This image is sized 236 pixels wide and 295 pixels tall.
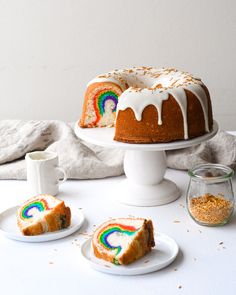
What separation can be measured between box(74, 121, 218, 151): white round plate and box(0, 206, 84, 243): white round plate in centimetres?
16

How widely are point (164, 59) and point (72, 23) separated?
0.45 m

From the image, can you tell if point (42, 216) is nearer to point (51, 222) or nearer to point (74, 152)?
point (51, 222)

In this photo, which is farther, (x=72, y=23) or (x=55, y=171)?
(x=72, y=23)

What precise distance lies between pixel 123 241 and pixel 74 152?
0.54 m

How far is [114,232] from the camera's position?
1.14 meters

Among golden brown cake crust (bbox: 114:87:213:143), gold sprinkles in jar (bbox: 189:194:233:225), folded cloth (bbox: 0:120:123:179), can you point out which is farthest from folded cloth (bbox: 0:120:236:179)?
gold sprinkles in jar (bbox: 189:194:233:225)

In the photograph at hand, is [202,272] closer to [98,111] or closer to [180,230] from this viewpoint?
[180,230]

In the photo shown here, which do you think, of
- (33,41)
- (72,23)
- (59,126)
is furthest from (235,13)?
(59,126)

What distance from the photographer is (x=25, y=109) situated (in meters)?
3.08

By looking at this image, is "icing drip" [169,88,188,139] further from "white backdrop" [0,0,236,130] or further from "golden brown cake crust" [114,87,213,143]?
"white backdrop" [0,0,236,130]

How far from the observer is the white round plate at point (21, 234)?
120 centimetres

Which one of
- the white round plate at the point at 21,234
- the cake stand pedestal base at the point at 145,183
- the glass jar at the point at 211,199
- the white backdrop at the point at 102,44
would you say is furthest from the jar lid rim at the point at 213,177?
the white backdrop at the point at 102,44

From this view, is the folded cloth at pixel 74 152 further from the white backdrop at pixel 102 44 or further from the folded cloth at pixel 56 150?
the white backdrop at pixel 102 44

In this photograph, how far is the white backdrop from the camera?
9.27 feet
